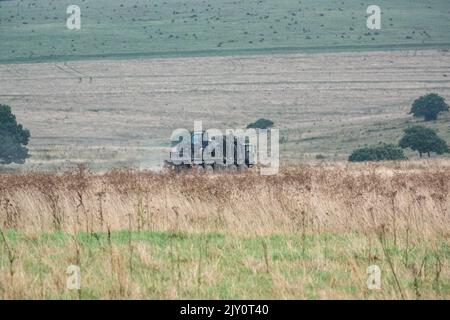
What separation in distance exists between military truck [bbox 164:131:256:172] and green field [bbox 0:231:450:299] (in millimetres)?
17414

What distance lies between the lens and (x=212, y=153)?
29344mm

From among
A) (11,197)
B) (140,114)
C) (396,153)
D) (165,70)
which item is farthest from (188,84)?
(11,197)

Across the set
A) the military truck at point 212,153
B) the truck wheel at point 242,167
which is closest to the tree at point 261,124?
the military truck at point 212,153

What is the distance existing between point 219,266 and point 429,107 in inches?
2804

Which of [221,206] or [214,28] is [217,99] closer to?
[214,28]

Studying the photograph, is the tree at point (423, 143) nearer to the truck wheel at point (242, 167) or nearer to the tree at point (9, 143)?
the tree at point (9, 143)

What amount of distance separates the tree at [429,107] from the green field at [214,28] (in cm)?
4254

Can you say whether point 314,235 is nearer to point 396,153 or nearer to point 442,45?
point 396,153

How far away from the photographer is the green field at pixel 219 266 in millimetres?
7539

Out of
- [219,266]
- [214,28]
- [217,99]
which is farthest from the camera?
[214,28]

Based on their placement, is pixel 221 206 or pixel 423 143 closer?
pixel 221 206

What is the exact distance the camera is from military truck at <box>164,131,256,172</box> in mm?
28250

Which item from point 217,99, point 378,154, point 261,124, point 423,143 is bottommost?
point 378,154

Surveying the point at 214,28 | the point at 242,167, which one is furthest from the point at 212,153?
the point at 214,28
